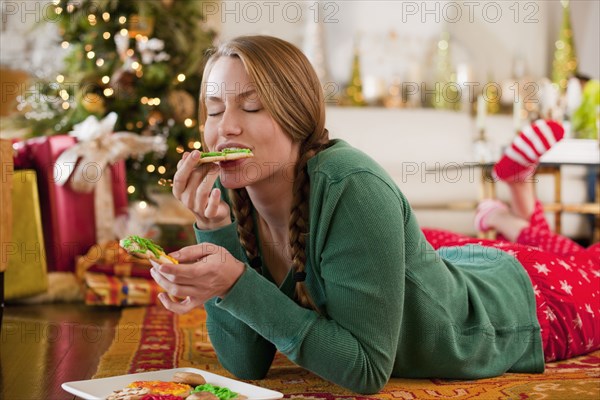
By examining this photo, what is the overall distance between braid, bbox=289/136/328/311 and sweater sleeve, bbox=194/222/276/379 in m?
0.13

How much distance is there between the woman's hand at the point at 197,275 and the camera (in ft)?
3.80

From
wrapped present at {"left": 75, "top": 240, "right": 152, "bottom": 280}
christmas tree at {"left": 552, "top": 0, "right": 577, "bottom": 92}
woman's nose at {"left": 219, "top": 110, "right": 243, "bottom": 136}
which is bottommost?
wrapped present at {"left": 75, "top": 240, "right": 152, "bottom": 280}

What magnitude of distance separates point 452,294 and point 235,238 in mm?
398

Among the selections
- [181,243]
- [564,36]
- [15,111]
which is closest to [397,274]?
[181,243]

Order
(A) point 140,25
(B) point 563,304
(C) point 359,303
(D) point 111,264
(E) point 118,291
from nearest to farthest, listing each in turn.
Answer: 1. (C) point 359,303
2. (B) point 563,304
3. (E) point 118,291
4. (D) point 111,264
5. (A) point 140,25

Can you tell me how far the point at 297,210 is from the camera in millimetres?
1379

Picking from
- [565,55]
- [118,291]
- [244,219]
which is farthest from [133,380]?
[565,55]

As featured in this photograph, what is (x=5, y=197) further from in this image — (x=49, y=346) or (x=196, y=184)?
(x=196, y=184)

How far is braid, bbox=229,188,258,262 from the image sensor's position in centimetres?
149

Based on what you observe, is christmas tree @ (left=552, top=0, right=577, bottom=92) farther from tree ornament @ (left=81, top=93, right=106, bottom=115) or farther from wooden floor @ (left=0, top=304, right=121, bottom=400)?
wooden floor @ (left=0, top=304, right=121, bottom=400)

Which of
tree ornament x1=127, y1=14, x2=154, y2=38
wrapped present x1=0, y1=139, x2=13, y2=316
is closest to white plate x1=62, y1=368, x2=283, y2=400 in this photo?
wrapped present x1=0, y1=139, x2=13, y2=316

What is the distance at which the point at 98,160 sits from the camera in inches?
123

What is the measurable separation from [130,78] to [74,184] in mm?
712

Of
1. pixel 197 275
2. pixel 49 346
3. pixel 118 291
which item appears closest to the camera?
pixel 197 275
